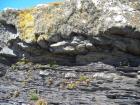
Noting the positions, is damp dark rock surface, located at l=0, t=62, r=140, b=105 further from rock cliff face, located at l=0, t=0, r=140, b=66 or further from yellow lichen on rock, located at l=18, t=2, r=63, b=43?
yellow lichen on rock, located at l=18, t=2, r=63, b=43

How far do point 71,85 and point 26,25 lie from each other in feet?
16.2

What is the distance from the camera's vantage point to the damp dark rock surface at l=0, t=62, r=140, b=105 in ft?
57.3

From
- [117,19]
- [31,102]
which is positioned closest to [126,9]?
[117,19]

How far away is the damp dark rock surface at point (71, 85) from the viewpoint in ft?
57.3

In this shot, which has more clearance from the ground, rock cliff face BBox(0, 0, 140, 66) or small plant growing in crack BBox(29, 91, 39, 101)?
rock cliff face BBox(0, 0, 140, 66)

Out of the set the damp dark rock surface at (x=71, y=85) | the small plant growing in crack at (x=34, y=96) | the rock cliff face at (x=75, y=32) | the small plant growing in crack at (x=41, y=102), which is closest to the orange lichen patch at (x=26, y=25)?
the rock cliff face at (x=75, y=32)

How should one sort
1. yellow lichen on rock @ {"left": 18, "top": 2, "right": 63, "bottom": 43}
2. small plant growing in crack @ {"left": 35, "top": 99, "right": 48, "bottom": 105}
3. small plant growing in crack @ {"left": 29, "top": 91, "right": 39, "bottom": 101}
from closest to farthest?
1. small plant growing in crack @ {"left": 35, "top": 99, "right": 48, "bottom": 105}
2. small plant growing in crack @ {"left": 29, "top": 91, "right": 39, "bottom": 101}
3. yellow lichen on rock @ {"left": 18, "top": 2, "right": 63, "bottom": 43}

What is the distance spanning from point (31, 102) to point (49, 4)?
18.4 ft

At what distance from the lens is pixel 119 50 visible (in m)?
18.5

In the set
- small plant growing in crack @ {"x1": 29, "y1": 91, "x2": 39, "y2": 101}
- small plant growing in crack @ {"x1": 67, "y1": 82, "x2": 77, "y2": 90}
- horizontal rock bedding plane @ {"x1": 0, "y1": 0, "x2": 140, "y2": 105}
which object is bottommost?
small plant growing in crack @ {"x1": 29, "y1": 91, "x2": 39, "y2": 101}

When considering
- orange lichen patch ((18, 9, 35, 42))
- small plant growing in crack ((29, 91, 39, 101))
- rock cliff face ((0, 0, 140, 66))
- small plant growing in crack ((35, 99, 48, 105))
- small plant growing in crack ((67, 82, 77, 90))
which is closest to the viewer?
rock cliff face ((0, 0, 140, 66))

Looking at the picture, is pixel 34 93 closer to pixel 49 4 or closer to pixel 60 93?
pixel 60 93

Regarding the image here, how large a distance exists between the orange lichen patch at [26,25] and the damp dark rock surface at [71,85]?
62.6 inches

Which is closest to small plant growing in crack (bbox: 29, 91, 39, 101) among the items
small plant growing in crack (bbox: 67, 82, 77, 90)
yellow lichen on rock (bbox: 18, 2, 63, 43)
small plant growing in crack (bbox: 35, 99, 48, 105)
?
small plant growing in crack (bbox: 35, 99, 48, 105)
